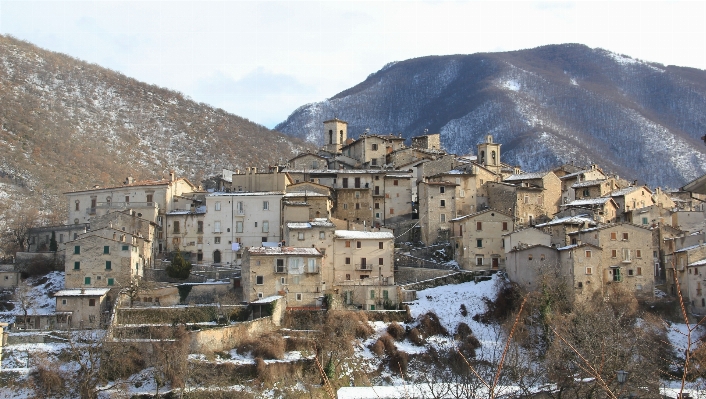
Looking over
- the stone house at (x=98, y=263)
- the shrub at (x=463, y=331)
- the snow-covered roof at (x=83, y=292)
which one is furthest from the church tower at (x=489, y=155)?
the snow-covered roof at (x=83, y=292)

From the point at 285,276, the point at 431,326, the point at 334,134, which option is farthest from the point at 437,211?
the point at 334,134

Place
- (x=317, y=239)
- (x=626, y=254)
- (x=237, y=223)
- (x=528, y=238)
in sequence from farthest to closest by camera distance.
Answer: (x=237, y=223) → (x=528, y=238) → (x=317, y=239) → (x=626, y=254)

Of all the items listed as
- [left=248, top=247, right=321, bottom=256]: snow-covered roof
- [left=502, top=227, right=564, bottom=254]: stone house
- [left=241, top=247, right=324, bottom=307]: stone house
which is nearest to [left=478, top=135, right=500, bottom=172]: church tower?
[left=502, top=227, right=564, bottom=254]: stone house

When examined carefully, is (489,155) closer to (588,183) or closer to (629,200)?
(588,183)

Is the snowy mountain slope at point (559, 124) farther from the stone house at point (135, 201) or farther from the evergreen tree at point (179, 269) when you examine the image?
the evergreen tree at point (179, 269)

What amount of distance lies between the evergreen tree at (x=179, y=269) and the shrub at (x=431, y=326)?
54.7ft

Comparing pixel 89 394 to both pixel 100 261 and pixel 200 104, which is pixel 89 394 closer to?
pixel 100 261

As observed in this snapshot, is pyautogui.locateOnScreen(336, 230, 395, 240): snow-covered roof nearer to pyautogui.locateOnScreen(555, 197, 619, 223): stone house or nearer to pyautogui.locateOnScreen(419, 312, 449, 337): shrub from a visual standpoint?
pyautogui.locateOnScreen(419, 312, 449, 337): shrub

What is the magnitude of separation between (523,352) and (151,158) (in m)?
78.3

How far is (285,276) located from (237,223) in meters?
10.1

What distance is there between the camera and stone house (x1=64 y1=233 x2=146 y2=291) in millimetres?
56875

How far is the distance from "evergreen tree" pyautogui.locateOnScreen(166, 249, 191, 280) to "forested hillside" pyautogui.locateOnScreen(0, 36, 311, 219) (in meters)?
33.8

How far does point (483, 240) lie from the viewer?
63344 mm

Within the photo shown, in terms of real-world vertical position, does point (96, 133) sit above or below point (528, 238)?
above
